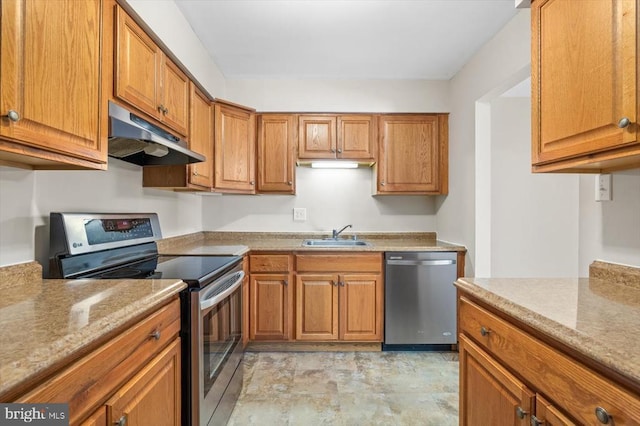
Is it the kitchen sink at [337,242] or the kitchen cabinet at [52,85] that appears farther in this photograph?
the kitchen sink at [337,242]

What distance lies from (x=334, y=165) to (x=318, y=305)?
132cm

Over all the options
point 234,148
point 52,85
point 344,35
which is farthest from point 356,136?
point 52,85

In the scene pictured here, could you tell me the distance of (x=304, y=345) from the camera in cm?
271

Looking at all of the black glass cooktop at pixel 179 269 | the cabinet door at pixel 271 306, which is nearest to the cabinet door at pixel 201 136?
the black glass cooktop at pixel 179 269

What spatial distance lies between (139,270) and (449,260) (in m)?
2.24

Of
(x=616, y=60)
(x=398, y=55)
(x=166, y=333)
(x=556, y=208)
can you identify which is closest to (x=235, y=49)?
(x=398, y=55)

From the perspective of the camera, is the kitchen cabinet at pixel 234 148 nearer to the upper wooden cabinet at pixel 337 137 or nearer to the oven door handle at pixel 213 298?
the upper wooden cabinet at pixel 337 137

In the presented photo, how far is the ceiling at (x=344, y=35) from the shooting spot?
2.01m

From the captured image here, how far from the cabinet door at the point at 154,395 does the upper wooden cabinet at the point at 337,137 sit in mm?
2120

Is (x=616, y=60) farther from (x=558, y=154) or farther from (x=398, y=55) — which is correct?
(x=398, y=55)

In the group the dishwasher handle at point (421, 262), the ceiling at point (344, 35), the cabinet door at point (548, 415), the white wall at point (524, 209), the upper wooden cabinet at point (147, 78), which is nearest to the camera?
the cabinet door at point (548, 415)

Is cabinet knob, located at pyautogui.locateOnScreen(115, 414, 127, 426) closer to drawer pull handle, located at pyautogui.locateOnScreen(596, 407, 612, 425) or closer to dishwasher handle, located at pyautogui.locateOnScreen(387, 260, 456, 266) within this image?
drawer pull handle, located at pyautogui.locateOnScreen(596, 407, 612, 425)

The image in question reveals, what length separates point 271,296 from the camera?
2684 millimetres

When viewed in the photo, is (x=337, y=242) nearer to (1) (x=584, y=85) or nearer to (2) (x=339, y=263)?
(2) (x=339, y=263)
